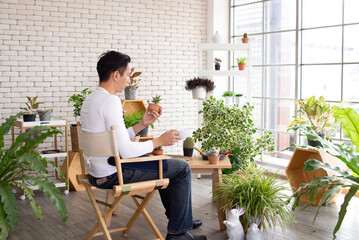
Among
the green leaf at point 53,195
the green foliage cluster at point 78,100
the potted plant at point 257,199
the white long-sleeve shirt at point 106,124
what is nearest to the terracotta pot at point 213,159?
the potted plant at point 257,199

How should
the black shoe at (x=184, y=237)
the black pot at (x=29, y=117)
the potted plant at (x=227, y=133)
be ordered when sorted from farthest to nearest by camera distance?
the black pot at (x=29, y=117) → the potted plant at (x=227, y=133) → the black shoe at (x=184, y=237)

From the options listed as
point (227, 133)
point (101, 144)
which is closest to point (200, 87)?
point (227, 133)

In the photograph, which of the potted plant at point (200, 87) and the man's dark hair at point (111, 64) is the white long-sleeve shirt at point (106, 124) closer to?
the man's dark hair at point (111, 64)

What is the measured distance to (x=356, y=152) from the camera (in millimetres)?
4035

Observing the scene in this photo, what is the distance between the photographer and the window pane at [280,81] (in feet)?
20.3

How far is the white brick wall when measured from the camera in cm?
566

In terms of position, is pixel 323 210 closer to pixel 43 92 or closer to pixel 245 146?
pixel 245 146

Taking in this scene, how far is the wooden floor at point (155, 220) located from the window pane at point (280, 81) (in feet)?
6.13

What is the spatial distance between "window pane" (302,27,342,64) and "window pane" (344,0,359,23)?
17 cm

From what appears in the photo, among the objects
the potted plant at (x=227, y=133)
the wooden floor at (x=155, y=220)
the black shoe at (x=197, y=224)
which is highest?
the potted plant at (x=227, y=133)

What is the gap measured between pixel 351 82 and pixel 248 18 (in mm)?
2083

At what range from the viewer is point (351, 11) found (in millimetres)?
5414

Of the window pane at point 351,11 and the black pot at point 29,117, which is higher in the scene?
the window pane at point 351,11

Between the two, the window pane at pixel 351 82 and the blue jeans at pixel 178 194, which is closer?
the blue jeans at pixel 178 194
